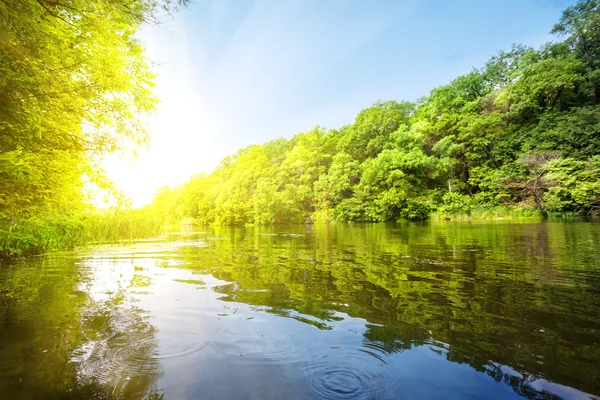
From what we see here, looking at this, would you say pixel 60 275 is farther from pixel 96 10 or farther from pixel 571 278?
pixel 571 278

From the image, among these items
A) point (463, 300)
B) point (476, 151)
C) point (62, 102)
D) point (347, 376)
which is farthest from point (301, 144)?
point (347, 376)

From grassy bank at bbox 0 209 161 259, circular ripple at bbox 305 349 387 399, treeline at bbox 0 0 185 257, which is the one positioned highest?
treeline at bbox 0 0 185 257

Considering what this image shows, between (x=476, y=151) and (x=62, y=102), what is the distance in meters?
40.6

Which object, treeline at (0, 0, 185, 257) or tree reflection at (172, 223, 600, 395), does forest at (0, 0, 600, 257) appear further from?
tree reflection at (172, 223, 600, 395)

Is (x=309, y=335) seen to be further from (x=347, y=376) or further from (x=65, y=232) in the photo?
(x=65, y=232)

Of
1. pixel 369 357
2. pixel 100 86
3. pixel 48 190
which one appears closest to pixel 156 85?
pixel 100 86

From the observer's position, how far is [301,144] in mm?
55312

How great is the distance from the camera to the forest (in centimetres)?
542

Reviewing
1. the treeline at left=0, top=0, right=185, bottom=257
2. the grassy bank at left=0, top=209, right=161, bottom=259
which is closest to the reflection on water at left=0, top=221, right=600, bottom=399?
the treeline at left=0, top=0, right=185, bottom=257

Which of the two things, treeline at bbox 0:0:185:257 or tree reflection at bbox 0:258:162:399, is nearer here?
tree reflection at bbox 0:258:162:399

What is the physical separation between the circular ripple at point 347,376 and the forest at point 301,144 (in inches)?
233

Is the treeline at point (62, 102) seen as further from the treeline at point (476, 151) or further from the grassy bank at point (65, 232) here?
the treeline at point (476, 151)

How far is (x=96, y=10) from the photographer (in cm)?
562

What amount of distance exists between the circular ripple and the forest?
5908 millimetres
